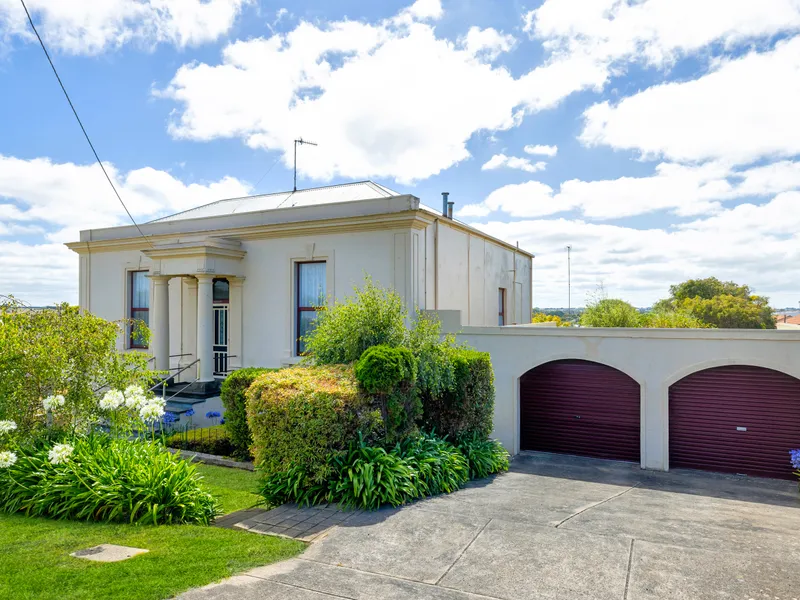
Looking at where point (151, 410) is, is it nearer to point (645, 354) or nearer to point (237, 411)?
point (237, 411)

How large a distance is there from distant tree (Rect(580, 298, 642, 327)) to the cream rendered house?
553 cm

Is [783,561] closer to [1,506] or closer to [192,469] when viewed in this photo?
[192,469]

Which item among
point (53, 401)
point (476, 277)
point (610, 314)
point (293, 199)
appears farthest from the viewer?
point (610, 314)

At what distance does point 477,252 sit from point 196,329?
9.50 meters

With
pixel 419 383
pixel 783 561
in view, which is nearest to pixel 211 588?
pixel 419 383

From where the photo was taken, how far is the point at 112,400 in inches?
301

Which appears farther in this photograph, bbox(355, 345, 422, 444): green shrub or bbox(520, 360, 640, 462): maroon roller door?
bbox(520, 360, 640, 462): maroon roller door

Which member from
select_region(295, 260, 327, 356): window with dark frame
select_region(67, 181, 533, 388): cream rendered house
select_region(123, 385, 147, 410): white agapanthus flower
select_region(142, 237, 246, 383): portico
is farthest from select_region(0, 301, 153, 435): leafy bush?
select_region(295, 260, 327, 356): window with dark frame

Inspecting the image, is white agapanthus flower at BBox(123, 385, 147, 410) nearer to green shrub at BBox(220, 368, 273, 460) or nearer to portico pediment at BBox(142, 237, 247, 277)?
green shrub at BBox(220, 368, 273, 460)

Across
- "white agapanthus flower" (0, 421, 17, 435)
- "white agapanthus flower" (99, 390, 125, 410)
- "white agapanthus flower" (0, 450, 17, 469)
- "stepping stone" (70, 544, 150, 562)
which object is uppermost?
"white agapanthus flower" (99, 390, 125, 410)

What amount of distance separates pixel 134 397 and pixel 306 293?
722cm

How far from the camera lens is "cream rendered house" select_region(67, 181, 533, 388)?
13422 millimetres

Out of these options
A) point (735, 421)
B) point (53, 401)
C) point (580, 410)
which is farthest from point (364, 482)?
point (735, 421)

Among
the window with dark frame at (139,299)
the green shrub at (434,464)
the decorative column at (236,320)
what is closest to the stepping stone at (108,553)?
the green shrub at (434,464)
